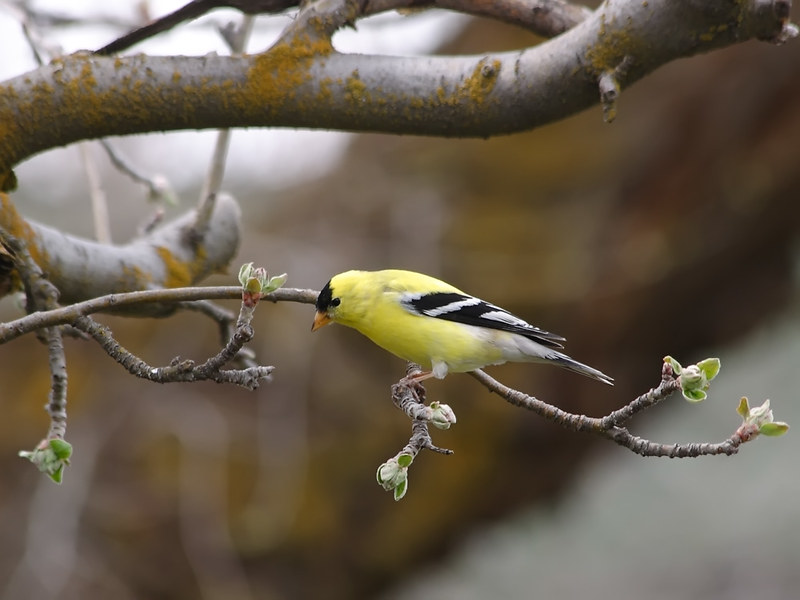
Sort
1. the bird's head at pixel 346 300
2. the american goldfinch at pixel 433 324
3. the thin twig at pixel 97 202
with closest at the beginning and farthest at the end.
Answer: the american goldfinch at pixel 433 324
the bird's head at pixel 346 300
the thin twig at pixel 97 202

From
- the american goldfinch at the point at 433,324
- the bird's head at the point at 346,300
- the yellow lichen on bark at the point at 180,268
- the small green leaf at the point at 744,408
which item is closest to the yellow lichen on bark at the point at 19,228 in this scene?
the yellow lichen on bark at the point at 180,268

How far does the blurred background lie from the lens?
13.8 feet

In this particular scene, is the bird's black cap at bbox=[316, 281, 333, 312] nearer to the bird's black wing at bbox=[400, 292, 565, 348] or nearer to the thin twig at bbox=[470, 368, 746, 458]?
the bird's black wing at bbox=[400, 292, 565, 348]

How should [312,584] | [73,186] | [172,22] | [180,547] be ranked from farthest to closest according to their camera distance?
[73,186] < [312,584] < [180,547] < [172,22]

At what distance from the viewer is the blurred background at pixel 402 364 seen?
4191 mm

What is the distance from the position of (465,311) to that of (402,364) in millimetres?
2006

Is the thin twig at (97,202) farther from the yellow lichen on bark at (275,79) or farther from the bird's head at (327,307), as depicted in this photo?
the yellow lichen on bark at (275,79)

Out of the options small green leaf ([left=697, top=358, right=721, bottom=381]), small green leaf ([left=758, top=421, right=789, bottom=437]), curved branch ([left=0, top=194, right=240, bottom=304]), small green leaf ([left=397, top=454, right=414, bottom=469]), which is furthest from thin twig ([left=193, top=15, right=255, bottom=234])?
small green leaf ([left=758, top=421, right=789, bottom=437])

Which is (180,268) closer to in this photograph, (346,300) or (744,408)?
(346,300)

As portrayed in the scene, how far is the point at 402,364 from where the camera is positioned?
450 centimetres

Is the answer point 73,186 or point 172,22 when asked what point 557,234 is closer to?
point 172,22

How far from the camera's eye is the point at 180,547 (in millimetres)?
4188

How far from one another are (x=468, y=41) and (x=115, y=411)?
3.03 m

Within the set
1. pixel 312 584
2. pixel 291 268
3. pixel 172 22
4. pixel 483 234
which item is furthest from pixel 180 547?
pixel 172 22
